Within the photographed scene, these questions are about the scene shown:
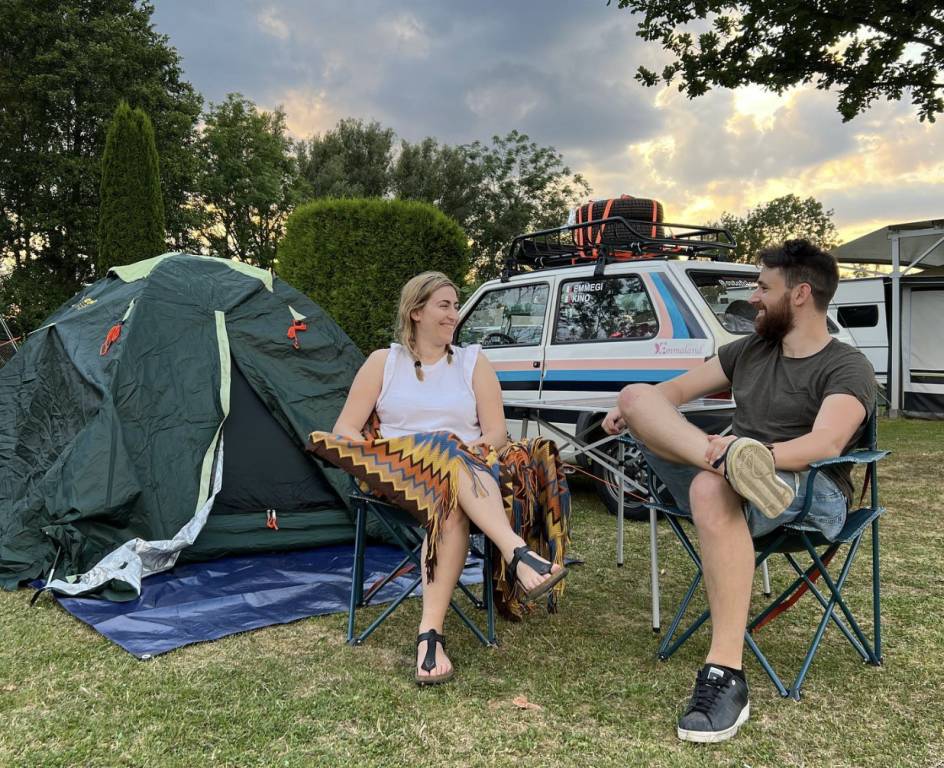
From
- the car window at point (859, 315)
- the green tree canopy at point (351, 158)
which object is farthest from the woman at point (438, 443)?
the green tree canopy at point (351, 158)

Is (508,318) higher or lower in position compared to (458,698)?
higher

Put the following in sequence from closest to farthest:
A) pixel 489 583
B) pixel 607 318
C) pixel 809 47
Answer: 1. pixel 489 583
2. pixel 607 318
3. pixel 809 47

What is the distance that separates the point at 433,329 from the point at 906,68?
727 centimetres

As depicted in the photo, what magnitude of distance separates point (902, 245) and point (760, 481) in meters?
11.4

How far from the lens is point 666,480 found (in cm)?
250

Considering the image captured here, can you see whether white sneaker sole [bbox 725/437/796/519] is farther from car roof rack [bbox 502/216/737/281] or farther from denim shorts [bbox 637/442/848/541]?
car roof rack [bbox 502/216/737/281]

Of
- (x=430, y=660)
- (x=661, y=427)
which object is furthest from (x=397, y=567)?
(x=661, y=427)

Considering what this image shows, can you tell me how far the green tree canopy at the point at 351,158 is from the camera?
25938 millimetres

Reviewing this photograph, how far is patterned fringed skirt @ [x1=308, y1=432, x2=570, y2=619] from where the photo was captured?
2.52 meters

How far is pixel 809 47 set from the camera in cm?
782

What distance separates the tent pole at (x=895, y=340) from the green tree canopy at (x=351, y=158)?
17779 mm

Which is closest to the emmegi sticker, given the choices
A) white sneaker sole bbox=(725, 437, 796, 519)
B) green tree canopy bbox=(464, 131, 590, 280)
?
white sneaker sole bbox=(725, 437, 796, 519)

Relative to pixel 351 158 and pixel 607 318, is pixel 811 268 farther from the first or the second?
pixel 351 158

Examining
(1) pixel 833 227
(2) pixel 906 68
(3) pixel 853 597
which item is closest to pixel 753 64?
(2) pixel 906 68
